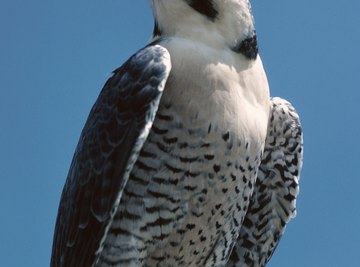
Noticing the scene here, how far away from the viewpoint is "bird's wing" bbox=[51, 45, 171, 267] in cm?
352

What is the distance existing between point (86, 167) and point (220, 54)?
2.75 feet

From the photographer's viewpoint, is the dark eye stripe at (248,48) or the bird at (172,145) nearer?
the bird at (172,145)

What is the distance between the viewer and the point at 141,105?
354 cm

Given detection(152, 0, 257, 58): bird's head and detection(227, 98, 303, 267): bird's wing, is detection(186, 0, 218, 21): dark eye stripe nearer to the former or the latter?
detection(152, 0, 257, 58): bird's head

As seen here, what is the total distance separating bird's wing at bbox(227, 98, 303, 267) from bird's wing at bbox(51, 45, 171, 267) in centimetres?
103

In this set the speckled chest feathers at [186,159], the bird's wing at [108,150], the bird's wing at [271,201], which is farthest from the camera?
the bird's wing at [271,201]

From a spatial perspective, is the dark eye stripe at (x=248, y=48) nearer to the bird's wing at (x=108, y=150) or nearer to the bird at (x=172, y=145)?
the bird at (x=172, y=145)

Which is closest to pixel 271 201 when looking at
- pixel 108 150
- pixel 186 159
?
pixel 186 159

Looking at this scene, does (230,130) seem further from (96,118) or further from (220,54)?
(96,118)

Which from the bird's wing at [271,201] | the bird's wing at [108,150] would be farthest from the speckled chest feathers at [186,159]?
the bird's wing at [271,201]

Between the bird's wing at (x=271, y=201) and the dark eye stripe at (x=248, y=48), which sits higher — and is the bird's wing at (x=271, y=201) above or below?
below

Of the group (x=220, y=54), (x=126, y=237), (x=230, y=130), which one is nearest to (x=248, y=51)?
(x=220, y=54)

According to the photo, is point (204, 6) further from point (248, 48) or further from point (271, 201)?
point (271, 201)

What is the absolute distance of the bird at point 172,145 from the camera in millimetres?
3582
